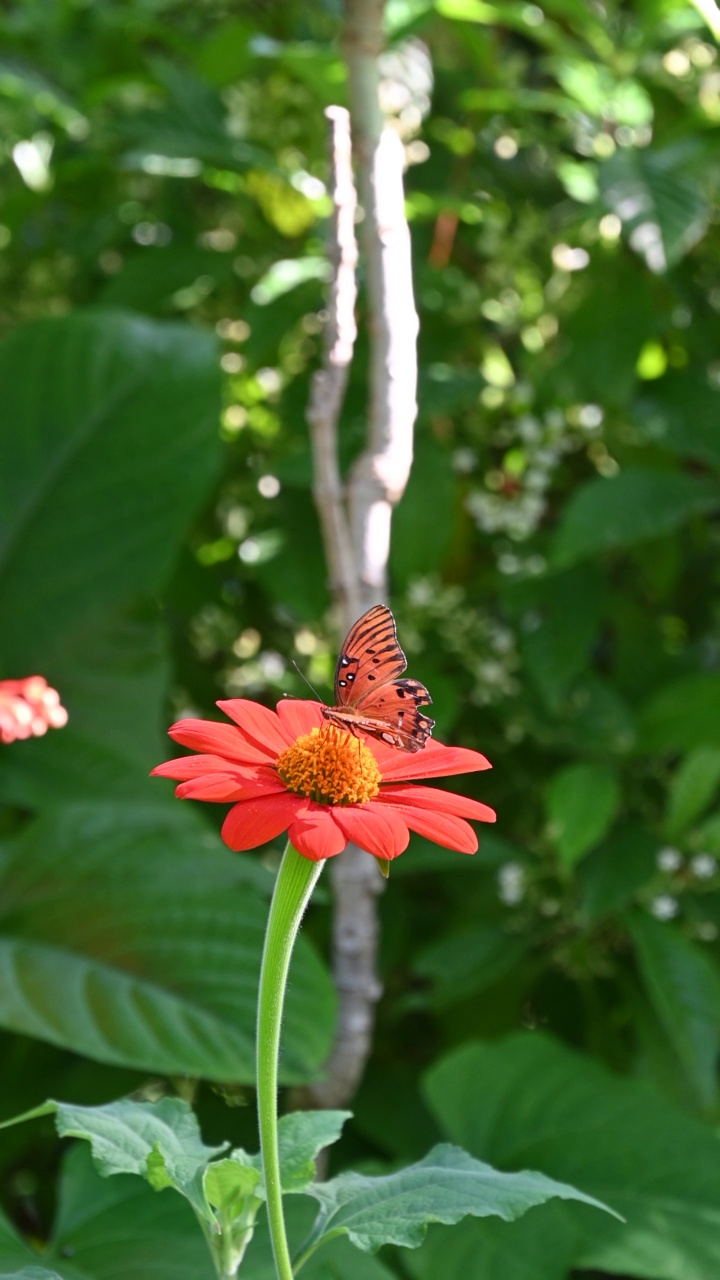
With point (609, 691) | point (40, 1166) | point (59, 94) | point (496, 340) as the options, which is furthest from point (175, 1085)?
point (59, 94)

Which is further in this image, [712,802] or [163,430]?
[712,802]

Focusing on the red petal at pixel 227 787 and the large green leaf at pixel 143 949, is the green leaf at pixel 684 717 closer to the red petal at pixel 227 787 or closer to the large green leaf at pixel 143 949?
the large green leaf at pixel 143 949

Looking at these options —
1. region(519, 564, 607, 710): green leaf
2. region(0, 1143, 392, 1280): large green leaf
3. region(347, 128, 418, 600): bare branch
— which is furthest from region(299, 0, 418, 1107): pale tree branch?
region(519, 564, 607, 710): green leaf

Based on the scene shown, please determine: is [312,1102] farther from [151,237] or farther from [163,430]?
[151,237]

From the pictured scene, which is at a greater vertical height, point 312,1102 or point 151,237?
point 151,237

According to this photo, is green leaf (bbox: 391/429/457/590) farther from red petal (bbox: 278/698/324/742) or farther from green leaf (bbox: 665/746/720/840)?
red petal (bbox: 278/698/324/742)
